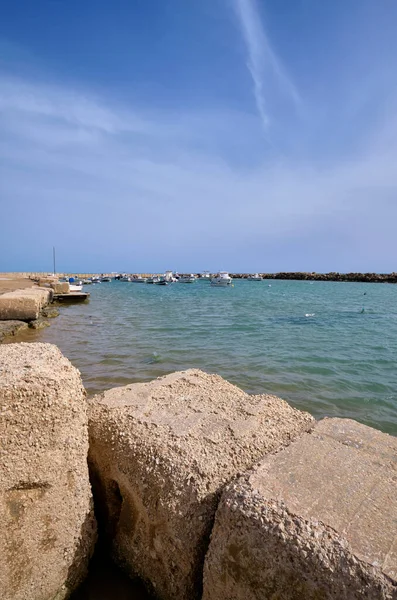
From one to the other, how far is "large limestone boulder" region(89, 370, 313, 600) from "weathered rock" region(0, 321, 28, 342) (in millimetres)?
8434

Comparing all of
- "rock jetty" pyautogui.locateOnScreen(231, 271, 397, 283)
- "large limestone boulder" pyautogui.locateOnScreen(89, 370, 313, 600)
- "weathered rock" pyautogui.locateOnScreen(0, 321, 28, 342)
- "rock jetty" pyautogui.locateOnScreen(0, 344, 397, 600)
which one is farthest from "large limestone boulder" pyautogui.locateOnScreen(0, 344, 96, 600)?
"rock jetty" pyautogui.locateOnScreen(231, 271, 397, 283)

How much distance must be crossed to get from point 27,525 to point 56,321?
13725 mm

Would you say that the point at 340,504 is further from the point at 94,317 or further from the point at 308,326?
the point at 94,317

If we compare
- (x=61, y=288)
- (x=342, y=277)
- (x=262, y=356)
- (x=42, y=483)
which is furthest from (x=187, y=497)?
(x=342, y=277)

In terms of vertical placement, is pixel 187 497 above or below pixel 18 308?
above

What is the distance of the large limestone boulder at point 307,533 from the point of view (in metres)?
1.41

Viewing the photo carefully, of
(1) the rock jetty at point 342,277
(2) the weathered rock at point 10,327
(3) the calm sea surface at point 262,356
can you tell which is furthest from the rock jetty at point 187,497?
(1) the rock jetty at point 342,277

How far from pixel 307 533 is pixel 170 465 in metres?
0.82

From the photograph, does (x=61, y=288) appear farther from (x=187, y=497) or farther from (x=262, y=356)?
(x=187, y=497)

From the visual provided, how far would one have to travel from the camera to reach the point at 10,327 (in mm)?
10891

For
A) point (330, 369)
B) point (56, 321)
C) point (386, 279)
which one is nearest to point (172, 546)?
point (330, 369)

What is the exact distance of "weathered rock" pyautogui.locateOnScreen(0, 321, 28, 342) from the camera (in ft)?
33.4

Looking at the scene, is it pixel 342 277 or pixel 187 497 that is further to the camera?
pixel 342 277

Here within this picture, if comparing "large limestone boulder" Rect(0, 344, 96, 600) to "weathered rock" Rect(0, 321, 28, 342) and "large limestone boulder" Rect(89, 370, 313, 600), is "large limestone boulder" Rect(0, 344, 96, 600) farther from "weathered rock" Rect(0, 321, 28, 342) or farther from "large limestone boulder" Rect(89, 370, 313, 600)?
"weathered rock" Rect(0, 321, 28, 342)
